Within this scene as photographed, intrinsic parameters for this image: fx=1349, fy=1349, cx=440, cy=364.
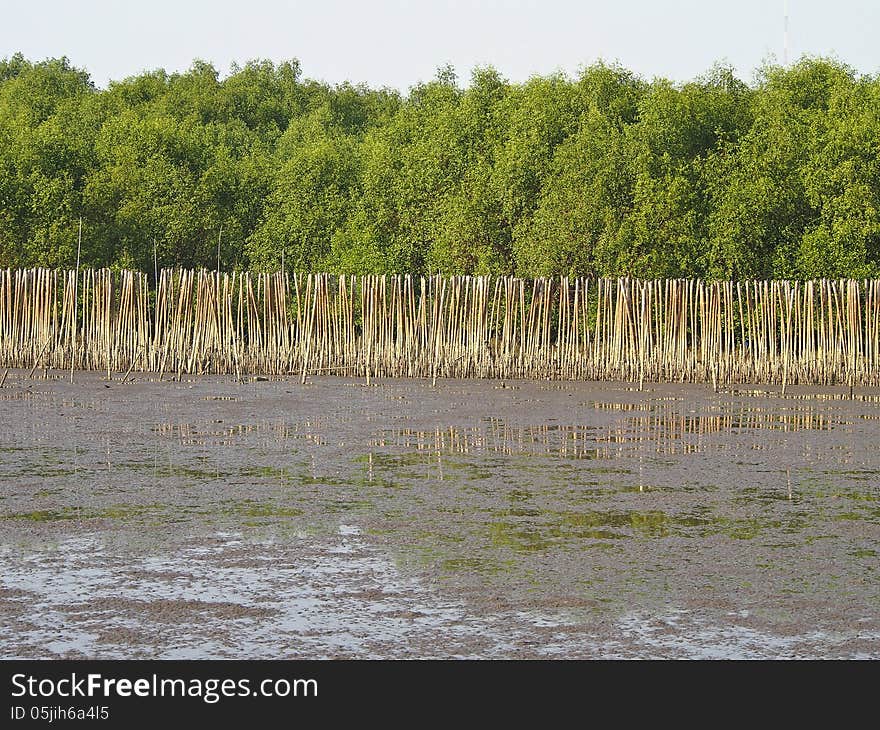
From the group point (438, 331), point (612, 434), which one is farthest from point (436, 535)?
point (438, 331)

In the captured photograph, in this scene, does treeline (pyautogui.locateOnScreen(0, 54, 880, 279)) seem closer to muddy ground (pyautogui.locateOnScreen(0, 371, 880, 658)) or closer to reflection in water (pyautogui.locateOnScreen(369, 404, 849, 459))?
reflection in water (pyautogui.locateOnScreen(369, 404, 849, 459))

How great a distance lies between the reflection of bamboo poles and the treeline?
568 cm

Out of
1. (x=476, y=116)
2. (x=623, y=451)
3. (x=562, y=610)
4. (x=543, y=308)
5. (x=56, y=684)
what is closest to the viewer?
(x=56, y=684)

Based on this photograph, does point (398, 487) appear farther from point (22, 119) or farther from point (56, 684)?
point (22, 119)

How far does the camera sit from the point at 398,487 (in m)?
9.25

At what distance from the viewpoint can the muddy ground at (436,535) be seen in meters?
5.50

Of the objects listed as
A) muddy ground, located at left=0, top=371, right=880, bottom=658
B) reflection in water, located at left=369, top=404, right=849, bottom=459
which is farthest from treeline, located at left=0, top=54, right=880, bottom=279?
muddy ground, located at left=0, top=371, right=880, bottom=658

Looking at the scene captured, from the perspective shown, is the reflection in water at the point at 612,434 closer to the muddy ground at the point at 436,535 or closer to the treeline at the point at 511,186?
the muddy ground at the point at 436,535

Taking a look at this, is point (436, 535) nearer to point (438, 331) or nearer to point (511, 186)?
point (438, 331)

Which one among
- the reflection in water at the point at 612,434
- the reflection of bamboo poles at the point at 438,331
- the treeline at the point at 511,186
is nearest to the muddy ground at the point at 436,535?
the reflection in water at the point at 612,434

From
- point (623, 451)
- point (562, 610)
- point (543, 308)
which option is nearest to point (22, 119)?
point (543, 308)

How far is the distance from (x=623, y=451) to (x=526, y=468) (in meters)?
1.36

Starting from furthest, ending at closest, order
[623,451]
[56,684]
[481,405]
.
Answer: [481,405] < [623,451] < [56,684]

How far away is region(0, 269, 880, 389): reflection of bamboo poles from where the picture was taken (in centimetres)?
1795
